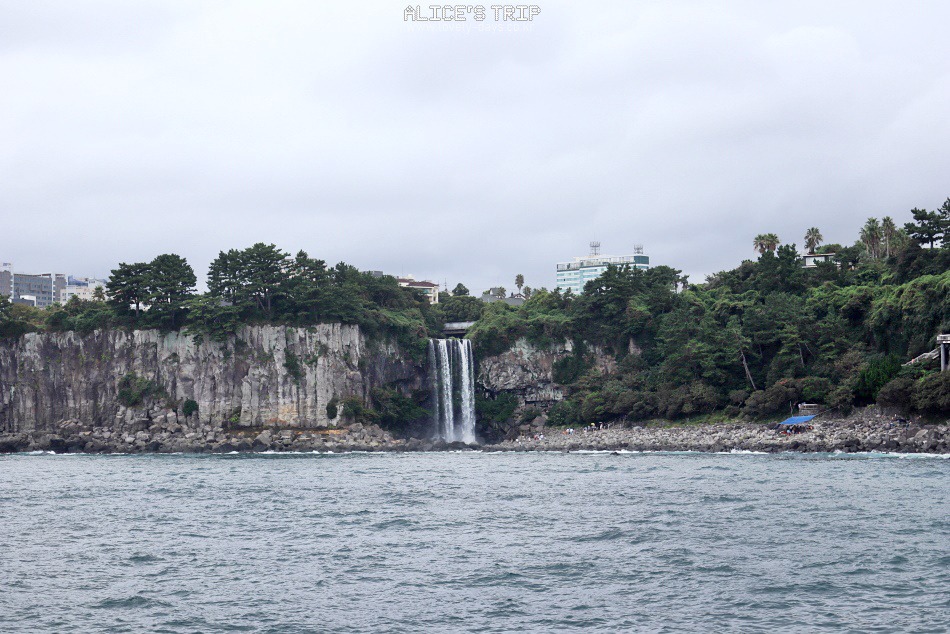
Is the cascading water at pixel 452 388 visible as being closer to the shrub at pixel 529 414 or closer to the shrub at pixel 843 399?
the shrub at pixel 529 414

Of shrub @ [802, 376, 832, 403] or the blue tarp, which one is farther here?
shrub @ [802, 376, 832, 403]

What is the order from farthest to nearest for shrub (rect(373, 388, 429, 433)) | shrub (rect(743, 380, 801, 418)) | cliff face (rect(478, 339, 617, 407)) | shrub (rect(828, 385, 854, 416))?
1. cliff face (rect(478, 339, 617, 407))
2. shrub (rect(373, 388, 429, 433))
3. shrub (rect(743, 380, 801, 418))
4. shrub (rect(828, 385, 854, 416))

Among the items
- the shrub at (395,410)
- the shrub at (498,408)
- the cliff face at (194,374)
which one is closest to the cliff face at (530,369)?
the shrub at (498,408)

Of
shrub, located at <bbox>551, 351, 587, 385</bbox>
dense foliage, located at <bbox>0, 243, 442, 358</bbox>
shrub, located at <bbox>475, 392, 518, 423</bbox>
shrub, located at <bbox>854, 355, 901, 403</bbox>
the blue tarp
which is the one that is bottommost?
the blue tarp

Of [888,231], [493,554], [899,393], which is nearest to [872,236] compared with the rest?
Answer: [888,231]

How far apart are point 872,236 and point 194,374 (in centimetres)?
7631

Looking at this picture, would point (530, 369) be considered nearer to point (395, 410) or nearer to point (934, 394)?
point (395, 410)

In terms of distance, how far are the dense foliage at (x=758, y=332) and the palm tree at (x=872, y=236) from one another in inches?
5.4

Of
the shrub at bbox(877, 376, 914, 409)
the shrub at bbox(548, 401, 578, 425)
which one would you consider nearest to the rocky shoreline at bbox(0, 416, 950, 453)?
the shrub at bbox(877, 376, 914, 409)

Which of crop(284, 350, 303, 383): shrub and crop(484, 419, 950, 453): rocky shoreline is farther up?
crop(284, 350, 303, 383): shrub

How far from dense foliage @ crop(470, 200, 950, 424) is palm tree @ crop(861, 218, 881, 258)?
137mm

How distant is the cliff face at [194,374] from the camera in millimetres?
98375

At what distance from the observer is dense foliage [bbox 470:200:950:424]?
74562 mm

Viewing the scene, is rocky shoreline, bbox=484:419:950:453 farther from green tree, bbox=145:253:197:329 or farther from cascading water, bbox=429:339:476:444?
green tree, bbox=145:253:197:329
